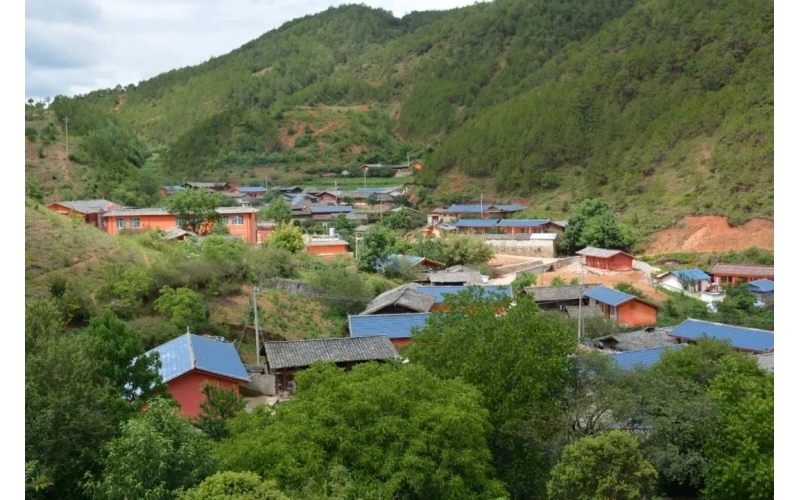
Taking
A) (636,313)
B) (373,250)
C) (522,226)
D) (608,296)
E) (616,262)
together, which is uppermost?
(522,226)

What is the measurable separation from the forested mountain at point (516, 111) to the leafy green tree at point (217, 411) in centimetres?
Result: 2446

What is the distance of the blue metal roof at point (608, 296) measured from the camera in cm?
1905

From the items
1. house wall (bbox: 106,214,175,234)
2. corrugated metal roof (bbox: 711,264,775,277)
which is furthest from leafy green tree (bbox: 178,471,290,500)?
corrugated metal roof (bbox: 711,264,775,277)

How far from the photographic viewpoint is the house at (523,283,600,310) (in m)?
19.8

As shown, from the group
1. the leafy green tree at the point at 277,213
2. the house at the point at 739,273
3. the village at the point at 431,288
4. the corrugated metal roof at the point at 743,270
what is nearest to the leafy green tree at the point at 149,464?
the village at the point at 431,288

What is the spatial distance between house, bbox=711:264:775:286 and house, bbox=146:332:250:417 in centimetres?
1807

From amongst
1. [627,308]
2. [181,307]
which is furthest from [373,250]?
[181,307]

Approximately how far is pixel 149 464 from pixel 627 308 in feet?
52.2

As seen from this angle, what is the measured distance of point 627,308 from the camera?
19266mm

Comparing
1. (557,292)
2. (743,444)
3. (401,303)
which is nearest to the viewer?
(743,444)

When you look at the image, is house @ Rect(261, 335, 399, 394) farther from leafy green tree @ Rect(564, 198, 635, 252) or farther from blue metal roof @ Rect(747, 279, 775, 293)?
leafy green tree @ Rect(564, 198, 635, 252)

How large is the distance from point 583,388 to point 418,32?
78.6 metres

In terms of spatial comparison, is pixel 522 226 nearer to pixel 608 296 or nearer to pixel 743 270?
pixel 743 270

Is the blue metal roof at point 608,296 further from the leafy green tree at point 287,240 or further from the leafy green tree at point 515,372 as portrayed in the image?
the leafy green tree at point 515,372
